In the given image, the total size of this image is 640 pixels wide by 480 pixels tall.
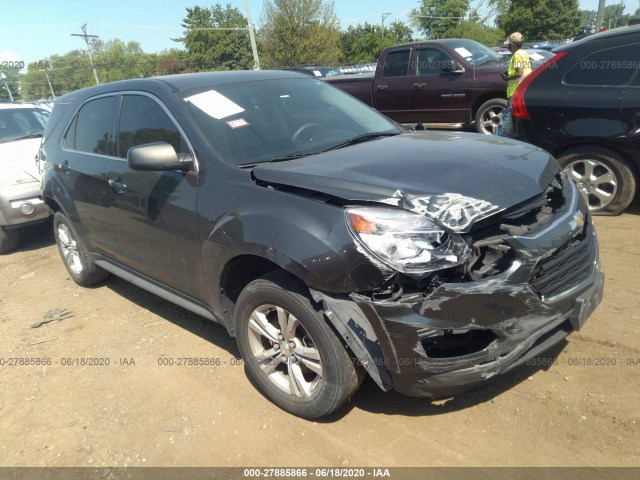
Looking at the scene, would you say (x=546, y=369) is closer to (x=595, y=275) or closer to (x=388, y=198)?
(x=595, y=275)

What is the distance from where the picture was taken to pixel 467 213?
2.21 m

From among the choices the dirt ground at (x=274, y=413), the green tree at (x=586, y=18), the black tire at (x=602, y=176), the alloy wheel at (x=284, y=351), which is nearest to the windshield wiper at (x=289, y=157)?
the alloy wheel at (x=284, y=351)

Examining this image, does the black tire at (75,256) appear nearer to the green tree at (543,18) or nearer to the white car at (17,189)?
the white car at (17,189)

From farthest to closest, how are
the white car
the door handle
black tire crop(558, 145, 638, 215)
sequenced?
the white car, black tire crop(558, 145, 638, 215), the door handle

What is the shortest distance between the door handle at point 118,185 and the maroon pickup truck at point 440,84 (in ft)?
21.9

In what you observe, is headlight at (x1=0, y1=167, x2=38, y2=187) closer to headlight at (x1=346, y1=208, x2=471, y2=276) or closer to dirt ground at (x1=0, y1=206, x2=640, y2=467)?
dirt ground at (x1=0, y1=206, x2=640, y2=467)

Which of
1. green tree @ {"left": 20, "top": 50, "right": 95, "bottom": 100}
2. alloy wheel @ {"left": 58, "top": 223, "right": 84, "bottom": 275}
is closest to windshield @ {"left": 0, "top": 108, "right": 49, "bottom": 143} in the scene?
alloy wheel @ {"left": 58, "top": 223, "right": 84, "bottom": 275}

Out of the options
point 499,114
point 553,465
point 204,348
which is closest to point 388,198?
point 553,465

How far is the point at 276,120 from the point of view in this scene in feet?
10.6

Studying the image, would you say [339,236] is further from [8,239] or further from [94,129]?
[8,239]

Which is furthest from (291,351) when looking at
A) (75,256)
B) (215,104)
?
(75,256)

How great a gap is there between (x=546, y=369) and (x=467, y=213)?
1258mm

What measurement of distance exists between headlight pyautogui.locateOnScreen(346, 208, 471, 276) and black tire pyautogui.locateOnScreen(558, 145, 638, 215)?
3.17 m

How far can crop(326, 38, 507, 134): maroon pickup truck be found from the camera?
846 cm
